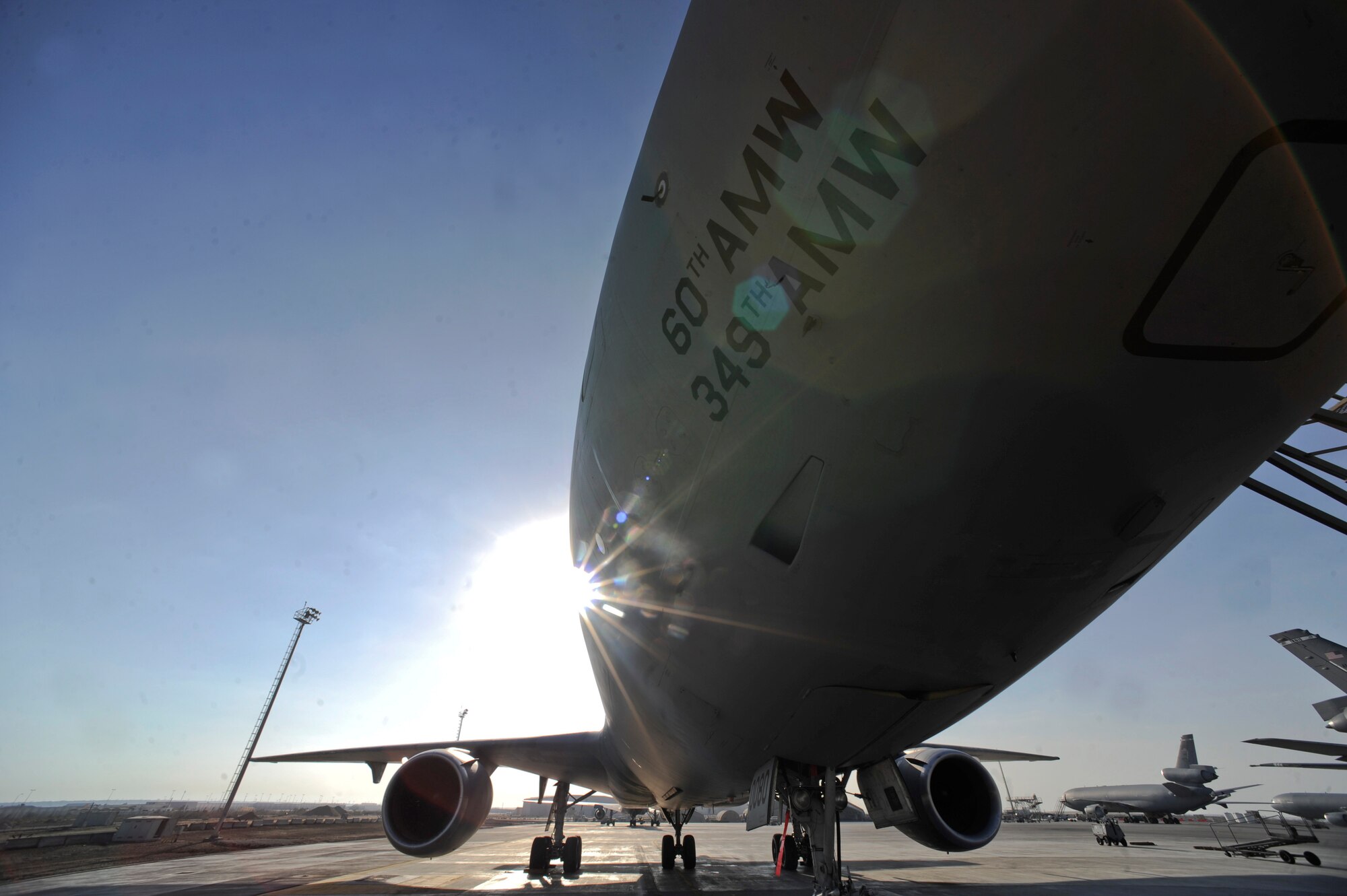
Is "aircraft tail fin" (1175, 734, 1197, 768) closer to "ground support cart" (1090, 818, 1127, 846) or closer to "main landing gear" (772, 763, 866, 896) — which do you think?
"ground support cart" (1090, 818, 1127, 846)

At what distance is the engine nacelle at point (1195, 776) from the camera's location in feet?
108

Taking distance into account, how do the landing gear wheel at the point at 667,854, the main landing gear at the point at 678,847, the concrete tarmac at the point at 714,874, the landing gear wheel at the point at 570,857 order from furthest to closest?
the landing gear wheel at the point at 667,854 → the main landing gear at the point at 678,847 → the landing gear wheel at the point at 570,857 → the concrete tarmac at the point at 714,874

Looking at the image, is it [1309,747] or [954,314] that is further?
[1309,747]

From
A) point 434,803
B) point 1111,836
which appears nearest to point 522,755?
point 434,803

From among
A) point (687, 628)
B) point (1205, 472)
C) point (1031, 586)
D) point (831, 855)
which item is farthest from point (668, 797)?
point (1205, 472)

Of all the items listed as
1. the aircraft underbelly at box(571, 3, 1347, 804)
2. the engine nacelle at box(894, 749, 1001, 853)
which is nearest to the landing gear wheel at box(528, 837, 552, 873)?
the engine nacelle at box(894, 749, 1001, 853)

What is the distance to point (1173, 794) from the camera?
34031mm

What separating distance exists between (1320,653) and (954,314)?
17911 millimetres

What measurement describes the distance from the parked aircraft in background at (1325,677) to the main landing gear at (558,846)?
15.0 m

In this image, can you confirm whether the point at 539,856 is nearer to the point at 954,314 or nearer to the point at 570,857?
the point at 570,857

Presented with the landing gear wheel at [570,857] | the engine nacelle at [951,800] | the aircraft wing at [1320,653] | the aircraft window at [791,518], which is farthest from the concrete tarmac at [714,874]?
the aircraft window at [791,518]

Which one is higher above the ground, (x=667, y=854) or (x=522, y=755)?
(x=522, y=755)

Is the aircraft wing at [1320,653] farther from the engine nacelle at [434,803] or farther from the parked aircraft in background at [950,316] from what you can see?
the engine nacelle at [434,803]

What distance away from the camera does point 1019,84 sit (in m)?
1.26
